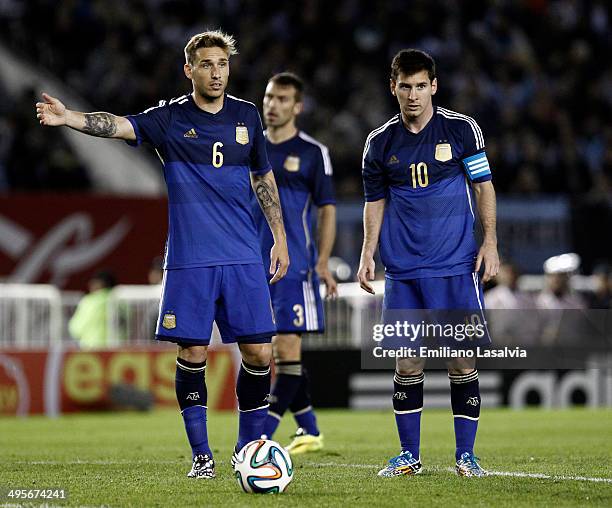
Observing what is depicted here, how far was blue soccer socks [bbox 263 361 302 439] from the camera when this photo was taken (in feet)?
31.0

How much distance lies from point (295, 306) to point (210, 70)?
8.48 feet

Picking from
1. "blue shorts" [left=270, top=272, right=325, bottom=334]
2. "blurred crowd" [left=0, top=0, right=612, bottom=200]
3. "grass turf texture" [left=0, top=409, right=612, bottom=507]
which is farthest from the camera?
"blurred crowd" [left=0, top=0, right=612, bottom=200]

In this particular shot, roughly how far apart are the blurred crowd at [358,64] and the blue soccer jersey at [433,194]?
1093 cm

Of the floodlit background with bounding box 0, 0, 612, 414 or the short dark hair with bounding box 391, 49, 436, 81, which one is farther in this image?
the floodlit background with bounding box 0, 0, 612, 414

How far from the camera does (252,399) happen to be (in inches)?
298

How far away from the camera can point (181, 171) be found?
24.2 ft

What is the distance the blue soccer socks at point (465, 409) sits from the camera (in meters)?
7.44

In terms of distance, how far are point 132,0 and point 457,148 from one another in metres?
15.2

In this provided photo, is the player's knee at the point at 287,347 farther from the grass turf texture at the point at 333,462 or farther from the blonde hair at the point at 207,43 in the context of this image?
the blonde hair at the point at 207,43

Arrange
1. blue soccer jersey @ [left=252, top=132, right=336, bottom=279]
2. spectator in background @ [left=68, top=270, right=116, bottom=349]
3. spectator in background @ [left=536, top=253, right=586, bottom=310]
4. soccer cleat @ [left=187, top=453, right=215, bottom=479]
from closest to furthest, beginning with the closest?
soccer cleat @ [left=187, top=453, right=215, bottom=479] → blue soccer jersey @ [left=252, top=132, right=336, bottom=279] → spectator in background @ [left=536, top=253, right=586, bottom=310] → spectator in background @ [left=68, top=270, right=116, bottom=349]

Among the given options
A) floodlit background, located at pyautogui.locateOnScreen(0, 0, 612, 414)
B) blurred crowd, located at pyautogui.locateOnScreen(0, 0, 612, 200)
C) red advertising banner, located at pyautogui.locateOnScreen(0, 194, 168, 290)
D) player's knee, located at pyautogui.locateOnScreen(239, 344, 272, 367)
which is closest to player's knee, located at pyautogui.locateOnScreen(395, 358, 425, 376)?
player's knee, located at pyautogui.locateOnScreen(239, 344, 272, 367)

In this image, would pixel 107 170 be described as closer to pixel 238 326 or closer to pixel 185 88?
pixel 185 88

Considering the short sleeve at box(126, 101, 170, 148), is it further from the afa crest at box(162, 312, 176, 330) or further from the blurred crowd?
the blurred crowd

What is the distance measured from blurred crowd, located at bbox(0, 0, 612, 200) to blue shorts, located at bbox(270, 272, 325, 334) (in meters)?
9.30
